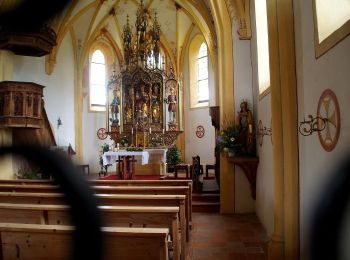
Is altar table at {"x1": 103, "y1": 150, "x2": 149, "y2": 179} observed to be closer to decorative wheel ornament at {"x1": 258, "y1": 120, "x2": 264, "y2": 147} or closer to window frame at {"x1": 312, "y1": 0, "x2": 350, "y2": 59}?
decorative wheel ornament at {"x1": 258, "y1": 120, "x2": 264, "y2": 147}

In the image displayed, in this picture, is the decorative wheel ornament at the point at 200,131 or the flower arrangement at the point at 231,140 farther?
the decorative wheel ornament at the point at 200,131

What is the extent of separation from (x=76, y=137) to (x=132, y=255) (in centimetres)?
1345

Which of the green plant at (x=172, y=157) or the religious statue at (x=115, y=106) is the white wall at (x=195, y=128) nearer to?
the green plant at (x=172, y=157)

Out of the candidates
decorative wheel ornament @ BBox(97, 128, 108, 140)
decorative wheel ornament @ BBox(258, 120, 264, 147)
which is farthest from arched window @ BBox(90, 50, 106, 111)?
decorative wheel ornament @ BBox(258, 120, 264, 147)

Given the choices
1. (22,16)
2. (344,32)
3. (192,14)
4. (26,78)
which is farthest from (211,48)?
(22,16)

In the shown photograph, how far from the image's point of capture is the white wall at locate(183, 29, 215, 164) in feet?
50.5

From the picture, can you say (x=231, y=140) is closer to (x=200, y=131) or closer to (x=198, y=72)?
(x=200, y=131)

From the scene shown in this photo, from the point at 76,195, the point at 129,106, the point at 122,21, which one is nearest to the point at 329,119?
the point at 76,195

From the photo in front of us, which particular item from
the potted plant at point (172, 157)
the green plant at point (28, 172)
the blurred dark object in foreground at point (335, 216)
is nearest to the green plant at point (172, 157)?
the potted plant at point (172, 157)

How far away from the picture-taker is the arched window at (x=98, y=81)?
660 inches

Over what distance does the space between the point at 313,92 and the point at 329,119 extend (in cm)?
62

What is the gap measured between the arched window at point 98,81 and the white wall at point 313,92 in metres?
13.6

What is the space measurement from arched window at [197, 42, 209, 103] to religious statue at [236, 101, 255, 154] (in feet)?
26.5

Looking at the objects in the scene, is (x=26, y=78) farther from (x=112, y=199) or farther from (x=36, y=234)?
(x=36, y=234)
